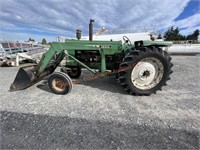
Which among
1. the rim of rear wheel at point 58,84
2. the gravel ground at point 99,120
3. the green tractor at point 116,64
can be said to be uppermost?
the green tractor at point 116,64

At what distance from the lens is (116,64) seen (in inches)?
173

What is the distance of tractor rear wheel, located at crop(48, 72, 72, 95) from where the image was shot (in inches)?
138

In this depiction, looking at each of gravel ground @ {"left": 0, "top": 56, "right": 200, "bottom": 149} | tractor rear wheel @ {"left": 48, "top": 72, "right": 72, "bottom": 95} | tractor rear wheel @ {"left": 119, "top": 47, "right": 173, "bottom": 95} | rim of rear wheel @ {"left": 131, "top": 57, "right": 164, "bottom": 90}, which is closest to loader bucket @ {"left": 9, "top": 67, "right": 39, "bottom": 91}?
gravel ground @ {"left": 0, "top": 56, "right": 200, "bottom": 149}

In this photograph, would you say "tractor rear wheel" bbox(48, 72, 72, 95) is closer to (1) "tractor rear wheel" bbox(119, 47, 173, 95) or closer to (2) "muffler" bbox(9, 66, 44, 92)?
(2) "muffler" bbox(9, 66, 44, 92)

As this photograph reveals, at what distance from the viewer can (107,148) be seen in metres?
1.87

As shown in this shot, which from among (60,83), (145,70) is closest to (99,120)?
(60,83)

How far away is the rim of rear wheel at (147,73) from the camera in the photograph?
3.57 m

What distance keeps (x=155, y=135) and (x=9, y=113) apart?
2.99 metres

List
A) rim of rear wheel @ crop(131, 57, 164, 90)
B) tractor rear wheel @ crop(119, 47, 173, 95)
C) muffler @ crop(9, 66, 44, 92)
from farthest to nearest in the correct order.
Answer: muffler @ crop(9, 66, 44, 92)
rim of rear wheel @ crop(131, 57, 164, 90)
tractor rear wheel @ crop(119, 47, 173, 95)

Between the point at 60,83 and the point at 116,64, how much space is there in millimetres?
2001

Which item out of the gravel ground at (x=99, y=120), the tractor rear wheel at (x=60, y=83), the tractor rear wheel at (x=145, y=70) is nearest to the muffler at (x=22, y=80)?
the gravel ground at (x=99, y=120)

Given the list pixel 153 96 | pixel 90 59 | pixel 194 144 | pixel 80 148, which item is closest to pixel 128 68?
pixel 153 96

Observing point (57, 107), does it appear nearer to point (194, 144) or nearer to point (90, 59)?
point (90, 59)

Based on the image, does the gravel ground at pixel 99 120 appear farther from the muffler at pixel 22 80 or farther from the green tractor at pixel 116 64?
the green tractor at pixel 116 64
